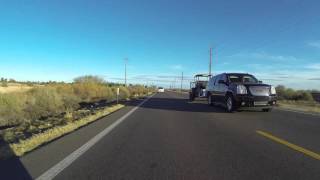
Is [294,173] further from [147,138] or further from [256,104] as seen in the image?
[256,104]

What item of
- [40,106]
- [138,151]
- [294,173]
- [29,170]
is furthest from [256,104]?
[40,106]

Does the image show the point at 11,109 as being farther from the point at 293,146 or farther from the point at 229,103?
the point at 293,146

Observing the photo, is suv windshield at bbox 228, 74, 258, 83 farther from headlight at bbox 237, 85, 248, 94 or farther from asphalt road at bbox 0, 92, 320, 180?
asphalt road at bbox 0, 92, 320, 180

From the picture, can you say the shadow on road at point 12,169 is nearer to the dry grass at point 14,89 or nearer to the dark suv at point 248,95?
the dark suv at point 248,95

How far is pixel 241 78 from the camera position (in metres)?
20.6

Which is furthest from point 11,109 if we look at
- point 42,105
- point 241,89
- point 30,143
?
point 30,143

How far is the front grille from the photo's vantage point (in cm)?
1827

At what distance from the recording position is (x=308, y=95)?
6138 centimetres

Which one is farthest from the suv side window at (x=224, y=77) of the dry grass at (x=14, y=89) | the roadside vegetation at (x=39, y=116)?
the dry grass at (x=14, y=89)

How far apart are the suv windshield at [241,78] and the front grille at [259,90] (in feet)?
6.32

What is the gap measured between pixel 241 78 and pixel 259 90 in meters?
2.35

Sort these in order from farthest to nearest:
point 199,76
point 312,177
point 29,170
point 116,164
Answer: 1. point 199,76
2. point 116,164
3. point 29,170
4. point 312,177

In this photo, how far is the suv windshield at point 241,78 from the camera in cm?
2045

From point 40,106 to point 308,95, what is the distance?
46140 mm
